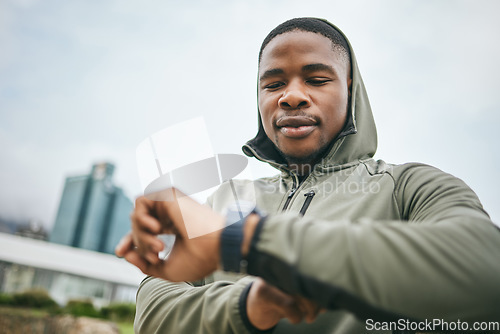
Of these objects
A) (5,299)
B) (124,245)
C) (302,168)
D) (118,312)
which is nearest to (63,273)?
(5,299)

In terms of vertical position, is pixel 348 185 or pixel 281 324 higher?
pixel 348 185

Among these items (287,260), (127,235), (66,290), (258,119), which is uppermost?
(258,119)

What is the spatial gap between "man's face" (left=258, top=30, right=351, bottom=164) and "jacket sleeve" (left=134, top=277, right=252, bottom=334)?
873 millimetres

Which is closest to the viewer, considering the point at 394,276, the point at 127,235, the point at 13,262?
the point at 394,276

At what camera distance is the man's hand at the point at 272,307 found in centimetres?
96

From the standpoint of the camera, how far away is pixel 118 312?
816 inches

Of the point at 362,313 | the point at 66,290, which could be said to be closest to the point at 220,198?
the point at 362,313

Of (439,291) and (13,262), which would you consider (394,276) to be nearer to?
(439,291)

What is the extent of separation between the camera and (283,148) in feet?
6.59

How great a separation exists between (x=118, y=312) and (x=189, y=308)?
22380 millimetres

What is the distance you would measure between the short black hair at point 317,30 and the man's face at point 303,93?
0.19 feet

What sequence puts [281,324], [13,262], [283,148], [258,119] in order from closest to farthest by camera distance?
[281,324], [283,148], [258,119], [13,262]

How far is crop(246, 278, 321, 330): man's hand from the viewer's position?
0.96m

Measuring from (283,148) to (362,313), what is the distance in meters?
1.25
